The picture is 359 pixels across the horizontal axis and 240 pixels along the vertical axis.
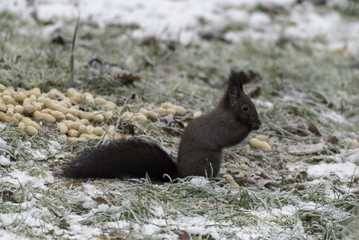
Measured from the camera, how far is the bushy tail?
2877 mm

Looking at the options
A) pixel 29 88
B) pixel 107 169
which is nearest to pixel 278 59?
pixel 29 88

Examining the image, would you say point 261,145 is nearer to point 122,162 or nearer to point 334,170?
point 334,170

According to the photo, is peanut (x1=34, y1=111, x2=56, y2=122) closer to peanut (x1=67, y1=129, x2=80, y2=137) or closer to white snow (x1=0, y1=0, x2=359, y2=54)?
peanut (x1=67, y1=129, x2=80, y2=137)

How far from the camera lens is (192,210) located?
2.70 m

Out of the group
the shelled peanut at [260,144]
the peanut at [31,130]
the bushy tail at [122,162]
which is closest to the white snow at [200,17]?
the shelled peanut at [260,144]

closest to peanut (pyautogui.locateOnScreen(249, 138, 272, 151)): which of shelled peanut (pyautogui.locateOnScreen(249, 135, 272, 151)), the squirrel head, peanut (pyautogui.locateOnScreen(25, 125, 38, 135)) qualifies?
shelled peanut (pyautogui.locateOnScreen(249, 135, 272, 151))

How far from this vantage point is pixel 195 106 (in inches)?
178

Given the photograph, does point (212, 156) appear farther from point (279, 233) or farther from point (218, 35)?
point (218, 35)

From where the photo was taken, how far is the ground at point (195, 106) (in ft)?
8.30

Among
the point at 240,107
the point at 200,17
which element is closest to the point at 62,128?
the point at 240,107

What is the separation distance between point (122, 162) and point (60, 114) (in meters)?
0.75

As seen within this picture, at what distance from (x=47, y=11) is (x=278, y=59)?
109 inches

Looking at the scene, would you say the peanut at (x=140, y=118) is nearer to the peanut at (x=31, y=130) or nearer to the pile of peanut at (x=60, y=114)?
the pile of peanut at (x=60, y=114)

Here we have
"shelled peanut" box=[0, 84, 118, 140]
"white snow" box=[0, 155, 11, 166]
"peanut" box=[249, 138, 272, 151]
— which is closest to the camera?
"white snow" box=[0, 155, 11, 166]
